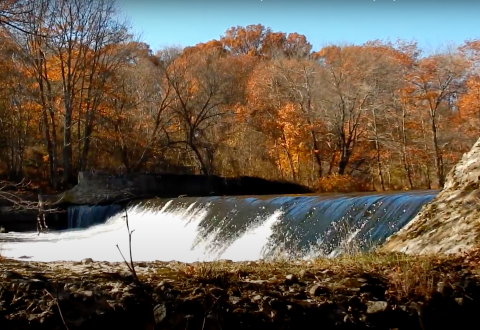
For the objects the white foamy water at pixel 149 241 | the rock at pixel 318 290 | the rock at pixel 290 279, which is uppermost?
the rock at pixel 290 279

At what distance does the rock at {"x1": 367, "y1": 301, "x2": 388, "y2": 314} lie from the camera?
3172mm

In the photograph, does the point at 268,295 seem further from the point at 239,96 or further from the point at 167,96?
the point at 239,96

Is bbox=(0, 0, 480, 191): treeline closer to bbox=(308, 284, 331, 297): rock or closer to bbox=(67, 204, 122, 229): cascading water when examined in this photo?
bbox=(67, 204, 122, 229): cascading water

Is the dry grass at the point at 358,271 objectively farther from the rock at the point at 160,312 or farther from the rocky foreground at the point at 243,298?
the rock at the point at 160,312

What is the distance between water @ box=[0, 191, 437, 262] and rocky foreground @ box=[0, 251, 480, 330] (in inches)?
115

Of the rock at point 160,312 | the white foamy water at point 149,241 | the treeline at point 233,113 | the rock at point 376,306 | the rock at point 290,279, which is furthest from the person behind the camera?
the treeline at point 233,113

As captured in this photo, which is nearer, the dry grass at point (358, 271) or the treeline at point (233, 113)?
the dry grass at point (358, 271)

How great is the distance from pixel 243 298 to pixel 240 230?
7.43 meters

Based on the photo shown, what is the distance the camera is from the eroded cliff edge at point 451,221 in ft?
14.9

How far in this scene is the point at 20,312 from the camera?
298 cm

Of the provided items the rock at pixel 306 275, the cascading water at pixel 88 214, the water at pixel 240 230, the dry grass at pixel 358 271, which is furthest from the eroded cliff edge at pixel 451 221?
the cascading water at pixel 88 214

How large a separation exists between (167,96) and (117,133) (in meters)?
3.08

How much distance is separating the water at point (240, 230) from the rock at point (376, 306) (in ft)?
10.3

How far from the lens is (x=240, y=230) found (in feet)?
34.8
